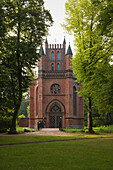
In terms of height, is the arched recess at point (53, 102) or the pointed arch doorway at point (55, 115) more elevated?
the arched recess at point (53, 102)

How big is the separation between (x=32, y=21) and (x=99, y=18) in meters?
7.12

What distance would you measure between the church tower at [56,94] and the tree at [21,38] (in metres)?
19.8

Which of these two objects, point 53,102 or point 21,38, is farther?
point 53,102

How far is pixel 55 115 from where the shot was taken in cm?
4266

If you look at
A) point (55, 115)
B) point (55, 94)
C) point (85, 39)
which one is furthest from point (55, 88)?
point (85, 39)

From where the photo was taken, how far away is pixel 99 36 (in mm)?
17844

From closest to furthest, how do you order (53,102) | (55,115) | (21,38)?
(21,38)
(55,115)
(53,102)

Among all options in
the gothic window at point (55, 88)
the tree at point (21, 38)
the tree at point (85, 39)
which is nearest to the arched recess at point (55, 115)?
the gothic window at point (55, 88)

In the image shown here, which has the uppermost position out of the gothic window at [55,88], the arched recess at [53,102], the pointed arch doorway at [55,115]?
the gothic window at [55,88]

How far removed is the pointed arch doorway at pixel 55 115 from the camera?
42375 millimetres

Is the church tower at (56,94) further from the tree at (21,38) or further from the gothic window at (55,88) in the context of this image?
the tree at (21,38)

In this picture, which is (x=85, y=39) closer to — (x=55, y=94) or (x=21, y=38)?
(x=21, y=38)

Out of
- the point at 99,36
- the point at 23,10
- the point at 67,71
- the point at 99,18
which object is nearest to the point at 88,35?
the point at 99,36

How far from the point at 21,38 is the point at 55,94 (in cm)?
2244
